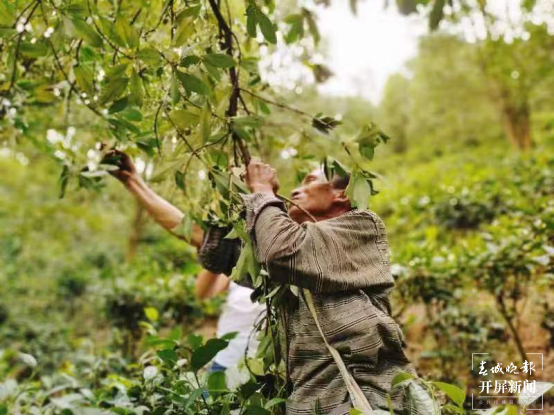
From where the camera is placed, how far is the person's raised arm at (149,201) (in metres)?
2.13

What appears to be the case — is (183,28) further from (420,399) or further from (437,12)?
(420,399)

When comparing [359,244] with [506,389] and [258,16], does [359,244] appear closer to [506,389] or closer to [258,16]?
[258,16]

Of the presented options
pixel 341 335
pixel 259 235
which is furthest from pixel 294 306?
pixel 259 235

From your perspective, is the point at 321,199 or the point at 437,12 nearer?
the point at 437,12

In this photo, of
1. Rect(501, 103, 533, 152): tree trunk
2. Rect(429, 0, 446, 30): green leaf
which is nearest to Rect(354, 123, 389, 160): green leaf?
Rect(429, 0, 446, 30): green leaf

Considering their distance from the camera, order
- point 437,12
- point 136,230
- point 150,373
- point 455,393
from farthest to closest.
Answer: point 136,230, point 150,373, point 455,393, point 437,12

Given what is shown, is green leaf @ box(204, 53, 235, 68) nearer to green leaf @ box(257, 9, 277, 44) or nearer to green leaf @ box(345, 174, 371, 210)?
green leaf @ box(257, 9, 277, 44)

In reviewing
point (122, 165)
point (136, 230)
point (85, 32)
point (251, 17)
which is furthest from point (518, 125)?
point (85, 32)

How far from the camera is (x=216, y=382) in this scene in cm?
177

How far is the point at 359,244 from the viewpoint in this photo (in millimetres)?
1582

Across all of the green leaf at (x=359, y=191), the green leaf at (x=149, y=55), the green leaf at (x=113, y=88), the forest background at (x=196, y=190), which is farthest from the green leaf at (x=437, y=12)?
the green leaf at (x=113, y=88)

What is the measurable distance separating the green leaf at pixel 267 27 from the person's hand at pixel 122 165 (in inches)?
37.9

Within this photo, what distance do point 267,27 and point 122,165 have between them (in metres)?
1.03

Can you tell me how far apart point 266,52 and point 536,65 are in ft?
35.0
